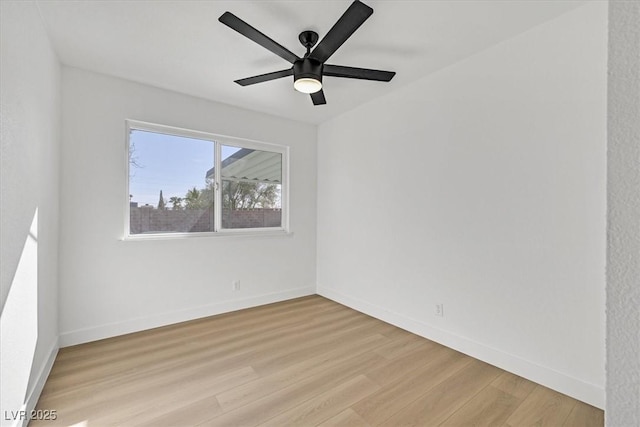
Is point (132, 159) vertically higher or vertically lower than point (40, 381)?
higher

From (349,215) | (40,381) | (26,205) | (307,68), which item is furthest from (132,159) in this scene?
(349,215)

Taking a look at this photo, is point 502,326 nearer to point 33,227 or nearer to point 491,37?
point 491,37

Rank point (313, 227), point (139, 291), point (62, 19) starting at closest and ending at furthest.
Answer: point (62, 19)
point (139, 291)
point (313, 227)

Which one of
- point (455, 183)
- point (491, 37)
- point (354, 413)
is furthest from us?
point (455, 183)

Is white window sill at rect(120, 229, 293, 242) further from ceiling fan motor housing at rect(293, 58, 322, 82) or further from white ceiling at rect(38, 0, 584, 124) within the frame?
ceiling fan motor housing at rect(293, 58, 322, 82)

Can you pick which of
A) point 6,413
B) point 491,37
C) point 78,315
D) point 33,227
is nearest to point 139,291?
point 78,315

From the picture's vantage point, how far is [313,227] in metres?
4.20

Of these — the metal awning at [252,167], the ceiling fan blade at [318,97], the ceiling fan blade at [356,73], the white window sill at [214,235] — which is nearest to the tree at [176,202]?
the white window sill at [214,235]

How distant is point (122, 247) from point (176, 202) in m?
0.68

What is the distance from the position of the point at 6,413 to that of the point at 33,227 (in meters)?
0.99

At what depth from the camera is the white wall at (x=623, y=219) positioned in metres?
0.45

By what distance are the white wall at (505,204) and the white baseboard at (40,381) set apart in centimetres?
283

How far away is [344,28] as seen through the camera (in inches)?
66.1

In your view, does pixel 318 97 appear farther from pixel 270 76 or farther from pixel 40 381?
pixel 40 381
